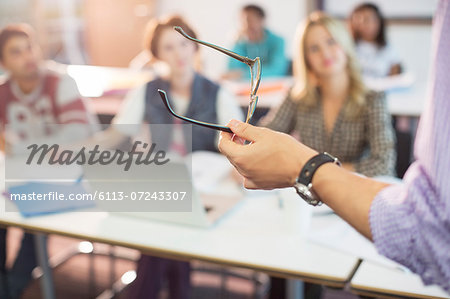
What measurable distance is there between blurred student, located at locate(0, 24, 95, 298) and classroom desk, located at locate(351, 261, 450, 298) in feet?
5.46

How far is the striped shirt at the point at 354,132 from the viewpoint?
2041 millimetres

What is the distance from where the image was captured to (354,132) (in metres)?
2.19

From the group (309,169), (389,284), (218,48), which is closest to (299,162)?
(309,169)

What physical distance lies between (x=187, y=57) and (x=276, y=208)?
1.03 meters

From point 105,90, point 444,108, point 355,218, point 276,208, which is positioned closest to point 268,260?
point 276,208

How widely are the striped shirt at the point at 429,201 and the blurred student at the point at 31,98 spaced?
1.95 metres

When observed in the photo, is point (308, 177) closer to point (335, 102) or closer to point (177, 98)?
point (335, 102)

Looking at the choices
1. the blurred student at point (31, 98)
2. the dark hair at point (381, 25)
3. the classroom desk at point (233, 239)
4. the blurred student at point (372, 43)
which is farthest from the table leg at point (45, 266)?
the dark hair at point (381, 25)

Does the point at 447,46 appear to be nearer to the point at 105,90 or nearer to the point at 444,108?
the point at 444,108

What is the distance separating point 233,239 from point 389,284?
1.45 ft

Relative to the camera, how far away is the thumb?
84cm

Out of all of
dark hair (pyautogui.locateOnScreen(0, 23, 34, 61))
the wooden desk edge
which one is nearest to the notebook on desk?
the wooden desk edge

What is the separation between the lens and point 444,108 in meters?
0.72

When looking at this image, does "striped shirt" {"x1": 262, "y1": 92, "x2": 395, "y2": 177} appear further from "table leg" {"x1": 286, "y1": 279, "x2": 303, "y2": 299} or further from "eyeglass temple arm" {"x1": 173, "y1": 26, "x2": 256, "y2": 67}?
"eyeglass temple arm" {"x1": 173, "y1": 26, "x2": 256, "y2": 67}
